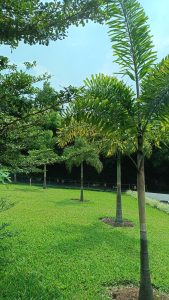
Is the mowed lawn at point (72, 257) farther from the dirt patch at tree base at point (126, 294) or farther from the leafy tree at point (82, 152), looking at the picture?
the leafy tree at point (82, 152)

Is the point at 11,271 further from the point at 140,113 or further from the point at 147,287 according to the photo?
the point at 140,113

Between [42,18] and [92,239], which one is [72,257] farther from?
[42,18]

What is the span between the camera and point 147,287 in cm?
536

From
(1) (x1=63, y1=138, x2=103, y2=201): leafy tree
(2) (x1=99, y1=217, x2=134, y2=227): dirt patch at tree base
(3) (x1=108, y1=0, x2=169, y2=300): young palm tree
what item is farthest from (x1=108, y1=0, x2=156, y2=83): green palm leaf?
(2) (x1=99, y1=217, x2=134, y2=227): dirt patch at tree base

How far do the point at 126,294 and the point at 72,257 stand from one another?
2.16m

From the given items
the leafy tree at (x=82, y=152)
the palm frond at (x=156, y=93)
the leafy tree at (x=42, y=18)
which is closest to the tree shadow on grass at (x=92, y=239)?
the leafy tree at (x=82, y=152)

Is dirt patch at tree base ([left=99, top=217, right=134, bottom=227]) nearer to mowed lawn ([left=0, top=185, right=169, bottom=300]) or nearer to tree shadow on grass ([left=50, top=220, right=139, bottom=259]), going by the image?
mowed lawn ([left=0, top=185, right=169, bottom=300])

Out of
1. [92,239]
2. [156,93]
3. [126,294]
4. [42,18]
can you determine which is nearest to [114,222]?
[92,239]

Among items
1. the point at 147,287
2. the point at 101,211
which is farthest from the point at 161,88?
the point at 101,211

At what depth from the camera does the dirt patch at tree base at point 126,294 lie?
228 inches

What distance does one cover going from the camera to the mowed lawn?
19.6 ft

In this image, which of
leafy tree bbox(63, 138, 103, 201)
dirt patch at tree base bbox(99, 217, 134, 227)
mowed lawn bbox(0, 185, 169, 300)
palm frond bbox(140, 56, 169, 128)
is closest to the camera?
palm frond bbox(140, 56, 169, 128)

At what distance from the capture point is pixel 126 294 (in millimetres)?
5906

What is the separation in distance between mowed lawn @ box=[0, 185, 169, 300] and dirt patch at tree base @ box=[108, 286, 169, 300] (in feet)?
0.47
